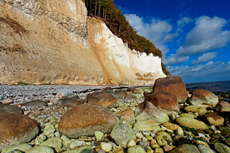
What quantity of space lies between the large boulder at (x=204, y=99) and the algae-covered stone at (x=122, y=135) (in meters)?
5.55

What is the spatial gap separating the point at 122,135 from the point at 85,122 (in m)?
0.96

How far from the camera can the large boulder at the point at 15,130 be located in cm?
211

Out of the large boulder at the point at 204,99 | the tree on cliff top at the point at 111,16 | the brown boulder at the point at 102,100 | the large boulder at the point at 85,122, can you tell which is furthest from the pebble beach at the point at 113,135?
the tree on cliff top at the point at 111,16

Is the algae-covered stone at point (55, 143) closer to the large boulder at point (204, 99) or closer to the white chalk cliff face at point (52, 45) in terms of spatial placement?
the large boulder at point (204, 99)

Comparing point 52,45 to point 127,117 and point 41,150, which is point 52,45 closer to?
point 127,117

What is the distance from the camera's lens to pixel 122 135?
264cm

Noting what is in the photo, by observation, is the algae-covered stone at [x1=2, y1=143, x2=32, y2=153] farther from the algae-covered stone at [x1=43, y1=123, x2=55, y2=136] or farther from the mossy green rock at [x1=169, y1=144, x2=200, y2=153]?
the mossy green rock at [x1=169, y1=144, x2=200, y2=153]

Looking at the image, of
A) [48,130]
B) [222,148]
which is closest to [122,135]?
[48,130]

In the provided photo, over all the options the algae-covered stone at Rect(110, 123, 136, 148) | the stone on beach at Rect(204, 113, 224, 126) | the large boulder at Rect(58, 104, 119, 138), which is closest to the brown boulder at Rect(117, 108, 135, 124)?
the large boulder at Rect(58, 104, 119, 138)

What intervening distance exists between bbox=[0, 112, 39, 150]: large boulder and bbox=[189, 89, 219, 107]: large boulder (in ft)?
24.8

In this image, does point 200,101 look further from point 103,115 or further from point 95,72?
point 95,72

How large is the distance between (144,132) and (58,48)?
44.7ft

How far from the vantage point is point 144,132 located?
3033mm

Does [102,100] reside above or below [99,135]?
above
